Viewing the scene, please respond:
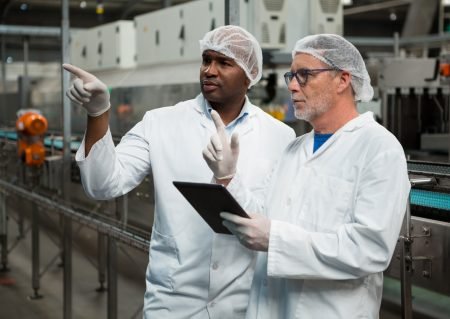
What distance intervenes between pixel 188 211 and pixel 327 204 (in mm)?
570

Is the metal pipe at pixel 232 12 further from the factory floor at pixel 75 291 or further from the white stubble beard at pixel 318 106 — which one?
the factory floor at pixel 75 291

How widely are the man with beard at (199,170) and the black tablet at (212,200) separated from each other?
273 millimetres

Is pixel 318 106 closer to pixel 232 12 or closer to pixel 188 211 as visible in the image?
pixel 188 211

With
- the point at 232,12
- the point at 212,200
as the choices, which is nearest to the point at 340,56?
the point at 212,200

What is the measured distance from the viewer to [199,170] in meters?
2.05

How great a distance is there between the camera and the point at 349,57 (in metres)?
1.68

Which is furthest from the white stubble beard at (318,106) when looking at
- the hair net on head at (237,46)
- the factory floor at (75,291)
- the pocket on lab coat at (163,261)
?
the factory floor at (75,291)

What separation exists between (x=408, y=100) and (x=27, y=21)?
12551 mm

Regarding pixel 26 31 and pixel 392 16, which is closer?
pixel 26 31

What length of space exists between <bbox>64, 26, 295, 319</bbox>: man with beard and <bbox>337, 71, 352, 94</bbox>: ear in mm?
416

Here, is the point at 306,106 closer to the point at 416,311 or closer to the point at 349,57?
the point at 349,57

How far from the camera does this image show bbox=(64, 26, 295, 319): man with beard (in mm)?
2002

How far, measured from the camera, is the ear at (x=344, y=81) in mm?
1654

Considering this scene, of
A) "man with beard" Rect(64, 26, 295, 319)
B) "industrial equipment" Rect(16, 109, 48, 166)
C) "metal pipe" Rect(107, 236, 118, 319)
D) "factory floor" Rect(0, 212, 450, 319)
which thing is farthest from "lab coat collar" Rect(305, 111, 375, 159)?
"industrial equipment" Rect(16, 109, 48, 166)
